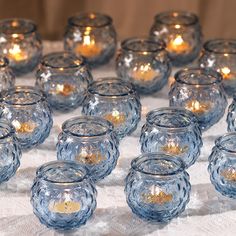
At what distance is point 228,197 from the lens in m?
1.25

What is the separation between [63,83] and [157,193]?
0.42 meters

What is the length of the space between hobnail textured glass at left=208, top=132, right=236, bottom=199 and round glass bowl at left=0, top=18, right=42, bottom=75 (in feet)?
1.79

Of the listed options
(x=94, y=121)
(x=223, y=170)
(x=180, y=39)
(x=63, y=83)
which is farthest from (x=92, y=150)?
(x=180, y=39)

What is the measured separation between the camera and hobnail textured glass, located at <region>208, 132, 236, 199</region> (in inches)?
48.6

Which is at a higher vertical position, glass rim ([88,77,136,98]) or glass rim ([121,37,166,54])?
glass rim ([88,77,136,98])

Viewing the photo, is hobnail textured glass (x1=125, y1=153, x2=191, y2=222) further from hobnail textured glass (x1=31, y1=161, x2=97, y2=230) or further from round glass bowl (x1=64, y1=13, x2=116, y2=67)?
round glass bowl (x1=64, y1=13, x2=116, y2=67)

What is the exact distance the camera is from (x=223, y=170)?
1.24 m

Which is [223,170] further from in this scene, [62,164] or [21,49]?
[21,49]

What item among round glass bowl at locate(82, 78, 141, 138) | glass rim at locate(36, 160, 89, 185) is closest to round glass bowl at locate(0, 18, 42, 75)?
round glass bowl at locate(82, 78, 141, 138)

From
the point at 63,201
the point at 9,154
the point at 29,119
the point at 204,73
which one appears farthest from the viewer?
the point at 204,73

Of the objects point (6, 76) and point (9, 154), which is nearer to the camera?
point (9, 154)

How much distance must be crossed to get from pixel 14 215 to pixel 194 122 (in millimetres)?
303

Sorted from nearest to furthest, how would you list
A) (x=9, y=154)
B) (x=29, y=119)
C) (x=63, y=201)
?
(x=63, y=201) < (x=9, y=154) < (x=29, y=119)

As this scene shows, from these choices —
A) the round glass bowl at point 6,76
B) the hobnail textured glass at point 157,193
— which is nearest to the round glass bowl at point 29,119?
the round glass bowl at point 6,76
